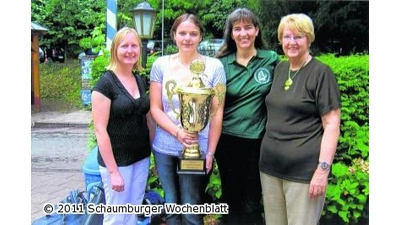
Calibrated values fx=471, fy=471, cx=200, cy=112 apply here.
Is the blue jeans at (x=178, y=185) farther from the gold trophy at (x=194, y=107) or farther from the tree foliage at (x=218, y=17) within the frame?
the tree foliage at (x=218, y=17)

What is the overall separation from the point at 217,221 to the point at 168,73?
3.58 ft

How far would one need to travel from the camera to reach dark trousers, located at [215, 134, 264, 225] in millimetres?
2742

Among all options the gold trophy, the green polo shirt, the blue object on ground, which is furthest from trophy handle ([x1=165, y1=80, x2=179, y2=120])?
the blue object on ground

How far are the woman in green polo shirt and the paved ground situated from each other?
1211mm

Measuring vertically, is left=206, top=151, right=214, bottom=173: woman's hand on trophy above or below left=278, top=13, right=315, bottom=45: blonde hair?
below

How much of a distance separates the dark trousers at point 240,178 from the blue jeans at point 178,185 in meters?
0.19

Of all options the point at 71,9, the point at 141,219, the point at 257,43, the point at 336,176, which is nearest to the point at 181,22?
the point at 257,43

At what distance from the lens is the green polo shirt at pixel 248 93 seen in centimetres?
262

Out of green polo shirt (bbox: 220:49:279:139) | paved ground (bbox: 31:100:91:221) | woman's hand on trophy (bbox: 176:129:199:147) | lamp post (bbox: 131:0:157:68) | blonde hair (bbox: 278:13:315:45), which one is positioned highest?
lamp post (bbox: 131:0:157:68)

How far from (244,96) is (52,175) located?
6.96 feet

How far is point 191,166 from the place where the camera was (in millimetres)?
2568

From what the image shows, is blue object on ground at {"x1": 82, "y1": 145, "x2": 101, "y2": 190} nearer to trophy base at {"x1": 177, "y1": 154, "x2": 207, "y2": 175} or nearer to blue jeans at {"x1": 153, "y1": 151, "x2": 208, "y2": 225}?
blue jeans at {"x1": 153, "y1": 151, "x2": 208, "y2": 225}

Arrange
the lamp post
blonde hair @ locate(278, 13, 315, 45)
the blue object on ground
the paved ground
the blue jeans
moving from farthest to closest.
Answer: the paved ground
the lamp post
the blue object on ground
the blue jeans
blonde hair @ locate(278, 13, 315, 45)

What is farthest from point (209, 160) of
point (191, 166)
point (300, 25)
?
point (300, 25)
